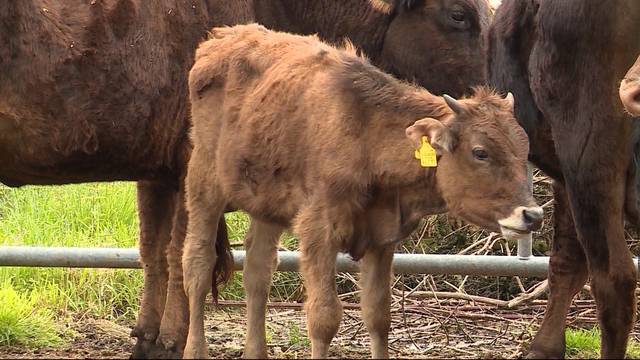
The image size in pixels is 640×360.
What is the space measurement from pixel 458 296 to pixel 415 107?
3.82m

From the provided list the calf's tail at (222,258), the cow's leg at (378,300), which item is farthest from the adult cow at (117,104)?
the cow's leg at (378,300)

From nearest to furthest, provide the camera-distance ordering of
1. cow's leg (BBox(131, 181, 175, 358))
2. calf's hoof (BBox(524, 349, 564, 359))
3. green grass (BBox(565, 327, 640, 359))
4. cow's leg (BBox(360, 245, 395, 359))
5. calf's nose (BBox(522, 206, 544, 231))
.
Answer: calf's nose (BBox(522, 206, 544, 231)) < cow's leg (BBox(360, 245, 395, 359)) < calf's hoof (BBox(524, 349, 564, 359)) < cow's leg (BBox(131, 181, 175, 358)) < green grass (BBox(565, 327, 640, 359))

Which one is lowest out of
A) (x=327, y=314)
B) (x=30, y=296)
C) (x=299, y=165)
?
(x=30, y=296)

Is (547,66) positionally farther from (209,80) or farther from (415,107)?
(209,80)

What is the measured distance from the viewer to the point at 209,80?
278 inches

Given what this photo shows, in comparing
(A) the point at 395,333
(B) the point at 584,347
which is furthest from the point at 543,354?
(A) the point at 395,333

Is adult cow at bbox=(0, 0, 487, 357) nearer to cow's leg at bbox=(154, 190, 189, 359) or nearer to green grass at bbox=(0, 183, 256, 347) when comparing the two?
cow's leg at bbox=(154, 190, 189, 359)

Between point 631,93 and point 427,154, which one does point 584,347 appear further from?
point 427,154

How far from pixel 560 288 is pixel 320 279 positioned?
2257 mm

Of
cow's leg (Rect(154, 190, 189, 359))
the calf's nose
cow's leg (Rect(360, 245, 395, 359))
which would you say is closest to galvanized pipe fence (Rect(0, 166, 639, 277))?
cow's leg (Rect(154, 190, 189, 359))

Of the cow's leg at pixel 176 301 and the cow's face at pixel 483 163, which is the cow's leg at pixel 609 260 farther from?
the cow's leg at pixel 176 301

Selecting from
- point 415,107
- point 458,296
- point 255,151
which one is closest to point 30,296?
point 458,296

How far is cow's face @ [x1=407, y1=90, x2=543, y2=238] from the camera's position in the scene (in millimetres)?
5953

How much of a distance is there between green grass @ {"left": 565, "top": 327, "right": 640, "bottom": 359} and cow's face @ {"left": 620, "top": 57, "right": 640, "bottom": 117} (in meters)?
2.65
